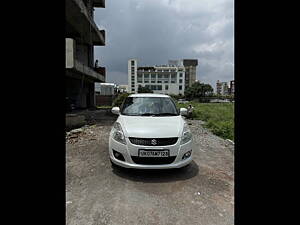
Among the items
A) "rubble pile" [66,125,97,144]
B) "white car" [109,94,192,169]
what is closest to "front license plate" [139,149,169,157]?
"white car" [109,94,192,169]

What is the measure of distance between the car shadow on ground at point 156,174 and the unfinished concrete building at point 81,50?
21.0 feet

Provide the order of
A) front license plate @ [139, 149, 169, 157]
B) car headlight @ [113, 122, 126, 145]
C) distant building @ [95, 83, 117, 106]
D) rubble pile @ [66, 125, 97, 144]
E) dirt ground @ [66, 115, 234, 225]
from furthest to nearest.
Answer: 1. distant building @ [95, 83, 117, 106]
2. rubble pile @ [66, 125, 97, 144]
3. car headlight @ [113, 122, 126, 145]
4. front license plate @ [139, 149, 169, 157]
5. dirt ground @ [66, 115, 234, 225]

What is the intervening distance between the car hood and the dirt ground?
0.74 metres

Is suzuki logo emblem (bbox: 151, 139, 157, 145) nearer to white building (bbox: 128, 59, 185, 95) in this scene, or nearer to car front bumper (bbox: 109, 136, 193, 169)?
car front bumper (bbox: 109, 136, 193, 169)

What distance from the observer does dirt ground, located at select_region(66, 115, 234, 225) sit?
7.24ft

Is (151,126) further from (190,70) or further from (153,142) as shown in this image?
(190,70)

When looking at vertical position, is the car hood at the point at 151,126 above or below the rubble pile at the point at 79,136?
above

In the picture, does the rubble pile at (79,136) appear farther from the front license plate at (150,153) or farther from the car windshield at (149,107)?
the front license plate at (150,153)

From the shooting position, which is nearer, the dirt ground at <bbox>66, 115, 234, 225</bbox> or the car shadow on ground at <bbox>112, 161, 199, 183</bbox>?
the dirt ground at <bbox>66, 115, 234, 225</bbox>

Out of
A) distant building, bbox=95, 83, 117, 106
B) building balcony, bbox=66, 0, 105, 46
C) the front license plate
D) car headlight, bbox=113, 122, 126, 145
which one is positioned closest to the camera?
the front license plate

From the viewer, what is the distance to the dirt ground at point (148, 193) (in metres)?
2.21

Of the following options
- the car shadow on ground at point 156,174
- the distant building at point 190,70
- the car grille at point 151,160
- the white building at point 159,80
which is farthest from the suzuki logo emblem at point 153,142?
the distant building at point 190,70

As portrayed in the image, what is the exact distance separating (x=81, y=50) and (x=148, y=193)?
1447cm
